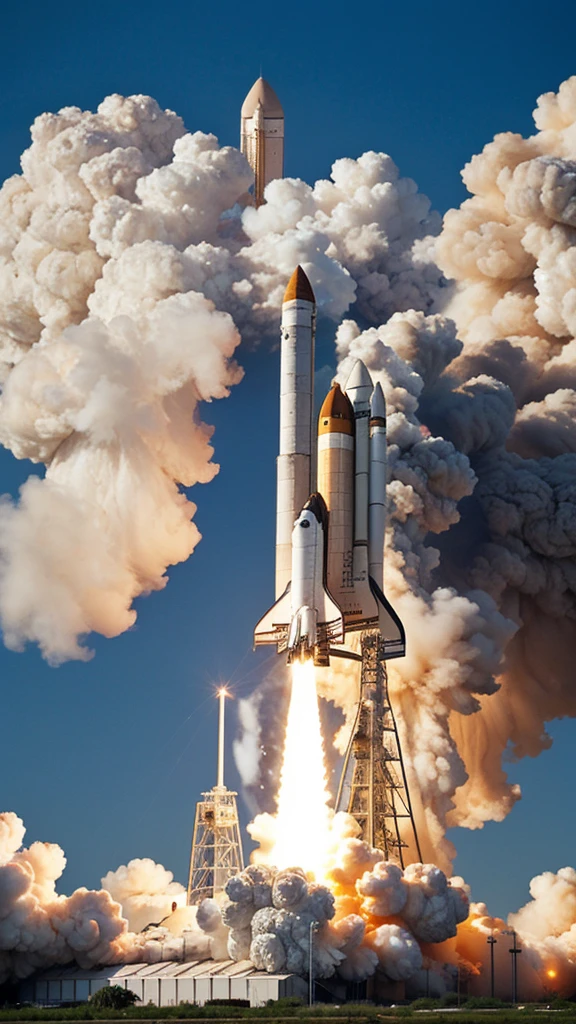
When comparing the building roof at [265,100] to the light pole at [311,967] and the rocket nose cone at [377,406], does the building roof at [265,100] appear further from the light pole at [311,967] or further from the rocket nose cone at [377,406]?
the light pole at [311,967]

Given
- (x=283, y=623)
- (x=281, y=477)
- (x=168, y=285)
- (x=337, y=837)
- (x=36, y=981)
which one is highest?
(x=168, y=285)

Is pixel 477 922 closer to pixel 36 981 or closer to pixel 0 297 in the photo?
pixel 36 981

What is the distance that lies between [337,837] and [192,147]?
26.5 metres

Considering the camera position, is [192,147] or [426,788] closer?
[426,788]

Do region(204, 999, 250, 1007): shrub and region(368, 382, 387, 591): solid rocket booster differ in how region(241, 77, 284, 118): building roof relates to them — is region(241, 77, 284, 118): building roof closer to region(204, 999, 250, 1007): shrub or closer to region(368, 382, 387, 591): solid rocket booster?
region(368, 382, 387, 591): solid rocket booster

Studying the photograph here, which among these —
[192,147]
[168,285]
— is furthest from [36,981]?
[192,147]

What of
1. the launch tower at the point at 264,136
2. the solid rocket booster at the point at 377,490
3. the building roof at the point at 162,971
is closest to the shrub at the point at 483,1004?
the building roof at the point at 162,971

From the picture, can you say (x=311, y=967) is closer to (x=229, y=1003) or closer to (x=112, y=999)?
(x=229, y=1003)

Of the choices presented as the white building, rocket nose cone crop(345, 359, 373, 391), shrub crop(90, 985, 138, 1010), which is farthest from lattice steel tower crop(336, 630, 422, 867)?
shrub crop(90, 985, 138, 1010)

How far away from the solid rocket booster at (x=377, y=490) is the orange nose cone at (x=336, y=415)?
71 cm

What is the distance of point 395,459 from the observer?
67.5 metres

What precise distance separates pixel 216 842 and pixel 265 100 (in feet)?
98.3

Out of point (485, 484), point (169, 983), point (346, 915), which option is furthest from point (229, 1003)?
point (485, 484)

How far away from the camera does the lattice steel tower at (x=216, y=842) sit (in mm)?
67250
